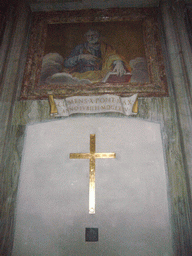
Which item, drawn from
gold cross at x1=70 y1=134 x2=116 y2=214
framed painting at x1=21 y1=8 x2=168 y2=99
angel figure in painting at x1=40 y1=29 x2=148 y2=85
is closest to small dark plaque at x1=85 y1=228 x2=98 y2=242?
gold cross at x1=70 y1=134 x2=116 y2=214

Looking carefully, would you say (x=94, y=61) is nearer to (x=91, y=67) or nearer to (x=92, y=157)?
(x=91, y=67)

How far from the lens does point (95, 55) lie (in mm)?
5078

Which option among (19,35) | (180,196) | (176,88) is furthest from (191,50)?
(19,35)

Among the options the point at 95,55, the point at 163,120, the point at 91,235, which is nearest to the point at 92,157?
the point at 91,235

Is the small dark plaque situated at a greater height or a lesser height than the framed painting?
lesser

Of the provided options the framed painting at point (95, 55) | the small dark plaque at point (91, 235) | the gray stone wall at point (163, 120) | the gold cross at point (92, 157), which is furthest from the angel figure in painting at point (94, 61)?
the small dark plaque at point (91, 235)

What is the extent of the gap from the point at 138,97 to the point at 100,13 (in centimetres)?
278

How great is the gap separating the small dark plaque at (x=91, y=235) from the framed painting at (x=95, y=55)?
2.53m

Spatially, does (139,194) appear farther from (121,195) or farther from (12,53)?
(12,53)

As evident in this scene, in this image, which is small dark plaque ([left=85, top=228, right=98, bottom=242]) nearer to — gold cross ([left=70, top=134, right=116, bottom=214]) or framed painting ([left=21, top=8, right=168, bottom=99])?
gold cross ([left=70, top=134, right=116, bottom=214])

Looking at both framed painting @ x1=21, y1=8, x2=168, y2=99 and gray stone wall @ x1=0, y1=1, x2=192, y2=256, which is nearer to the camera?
gray stone wall @ x1=0, y1=1, x2=192, y2=256

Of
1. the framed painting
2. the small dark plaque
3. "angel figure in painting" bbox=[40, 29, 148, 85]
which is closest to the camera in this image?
the small dark plaque

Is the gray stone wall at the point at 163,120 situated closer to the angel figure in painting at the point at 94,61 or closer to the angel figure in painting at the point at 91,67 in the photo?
the angel figure in painting at the point at 91,67

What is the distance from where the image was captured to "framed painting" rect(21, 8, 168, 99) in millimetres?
4539
